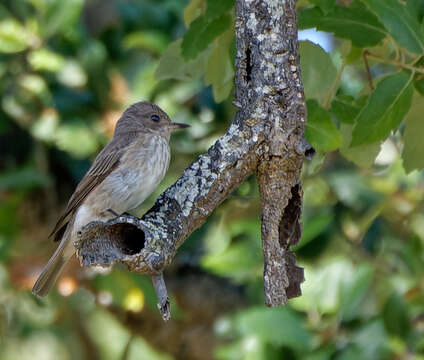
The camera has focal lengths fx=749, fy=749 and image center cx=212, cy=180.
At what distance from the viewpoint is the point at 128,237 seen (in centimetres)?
191

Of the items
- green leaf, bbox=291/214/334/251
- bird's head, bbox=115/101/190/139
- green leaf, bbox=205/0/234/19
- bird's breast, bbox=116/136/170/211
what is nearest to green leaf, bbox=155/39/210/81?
green leaf, bbox=205/0/234/19

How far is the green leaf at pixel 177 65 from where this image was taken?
8.45 feet

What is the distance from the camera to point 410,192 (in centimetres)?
464

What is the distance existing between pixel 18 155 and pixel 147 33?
50.0 inches

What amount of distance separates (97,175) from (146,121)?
1.82 feet

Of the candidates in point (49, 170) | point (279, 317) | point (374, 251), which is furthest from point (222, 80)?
point (49, 170)

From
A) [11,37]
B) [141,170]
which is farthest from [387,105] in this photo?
[11,37]

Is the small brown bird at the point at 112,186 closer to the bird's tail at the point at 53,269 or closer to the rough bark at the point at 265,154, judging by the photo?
the bird's tail at the point at 53,269

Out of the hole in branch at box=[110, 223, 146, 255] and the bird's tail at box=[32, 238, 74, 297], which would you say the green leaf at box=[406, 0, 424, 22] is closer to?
the hole in branch at box=[110, 223, 146, 255]

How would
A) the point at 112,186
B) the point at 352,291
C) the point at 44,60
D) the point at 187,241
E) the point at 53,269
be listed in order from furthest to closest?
the point at 187,241 → the point at 44,60 → the point at 352,291 → the point at 53,269 → the point at 112,186

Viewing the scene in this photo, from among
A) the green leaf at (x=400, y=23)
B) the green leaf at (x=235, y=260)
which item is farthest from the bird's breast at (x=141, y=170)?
the green leaf at (x=400, y=23)

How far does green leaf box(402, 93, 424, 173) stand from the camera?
7.29 feet

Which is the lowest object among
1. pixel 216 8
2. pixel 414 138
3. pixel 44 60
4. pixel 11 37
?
pixel 44 60

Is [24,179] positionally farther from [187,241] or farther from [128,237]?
[128,237]
